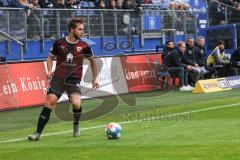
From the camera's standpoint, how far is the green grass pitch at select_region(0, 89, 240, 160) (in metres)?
9.44

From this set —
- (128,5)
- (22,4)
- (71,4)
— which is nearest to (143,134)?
(22,4)

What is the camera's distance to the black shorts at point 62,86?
11.8 metres

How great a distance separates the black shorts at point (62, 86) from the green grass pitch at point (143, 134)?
84 cm

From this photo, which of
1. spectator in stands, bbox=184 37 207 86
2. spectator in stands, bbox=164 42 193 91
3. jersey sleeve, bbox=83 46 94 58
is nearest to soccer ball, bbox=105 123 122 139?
jersey sleeve, bbox=83 46 94 58

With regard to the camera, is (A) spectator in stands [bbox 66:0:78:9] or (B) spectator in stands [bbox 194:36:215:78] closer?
(B) spectator in stands [bbox 194:36:215:78]

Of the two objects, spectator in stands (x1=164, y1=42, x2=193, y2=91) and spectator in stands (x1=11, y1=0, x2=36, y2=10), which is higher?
spectator in stands (x1=11, y1=0, x2=36, y2=10)

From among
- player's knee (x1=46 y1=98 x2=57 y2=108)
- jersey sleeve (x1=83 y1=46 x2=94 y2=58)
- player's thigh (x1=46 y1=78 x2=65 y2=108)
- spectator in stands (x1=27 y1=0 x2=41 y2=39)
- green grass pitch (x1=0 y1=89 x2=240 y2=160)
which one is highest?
spectator in stands (x1=27 y1=0 x2=41 y2=39)

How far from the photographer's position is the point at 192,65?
2484 centimetres

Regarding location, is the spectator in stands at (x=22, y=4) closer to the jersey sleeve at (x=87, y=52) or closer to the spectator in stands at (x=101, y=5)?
the spectator in stands at (x=101, y=5)

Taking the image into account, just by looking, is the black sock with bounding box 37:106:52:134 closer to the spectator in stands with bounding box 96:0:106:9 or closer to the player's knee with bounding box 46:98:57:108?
the player's knee with bounding box 46:98:57:108

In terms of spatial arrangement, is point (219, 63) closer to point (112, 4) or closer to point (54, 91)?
point (112, 4)

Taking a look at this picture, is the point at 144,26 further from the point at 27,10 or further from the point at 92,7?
the point at 27,10

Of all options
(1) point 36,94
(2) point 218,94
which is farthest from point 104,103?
(2) point 218,94

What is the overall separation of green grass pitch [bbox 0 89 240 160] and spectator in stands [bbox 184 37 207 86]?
19.3ft
